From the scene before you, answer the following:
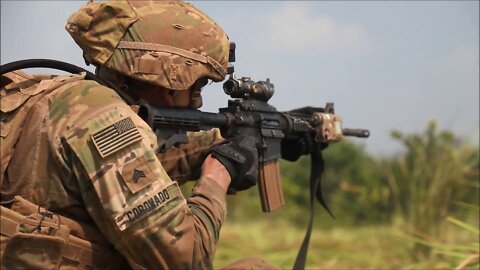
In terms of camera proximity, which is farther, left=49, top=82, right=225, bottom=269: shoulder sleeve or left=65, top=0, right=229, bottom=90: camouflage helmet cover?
left=65, top=0, right=229, bottom=90: camouflage helmet cover

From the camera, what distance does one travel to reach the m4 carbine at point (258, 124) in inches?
110

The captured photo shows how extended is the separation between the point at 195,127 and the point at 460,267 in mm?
2182

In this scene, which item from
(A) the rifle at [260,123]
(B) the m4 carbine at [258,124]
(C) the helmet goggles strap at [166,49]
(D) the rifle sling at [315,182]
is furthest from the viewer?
(D) the rifle sling at [315,182]

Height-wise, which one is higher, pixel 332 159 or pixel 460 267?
pixel 460 267

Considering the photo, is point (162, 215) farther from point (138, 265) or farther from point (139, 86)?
point (139, 86)

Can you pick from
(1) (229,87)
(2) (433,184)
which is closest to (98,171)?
(1) (229,87)

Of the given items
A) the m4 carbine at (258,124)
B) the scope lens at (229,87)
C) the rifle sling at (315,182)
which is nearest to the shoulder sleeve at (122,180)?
the m4 carbine at (258,124)

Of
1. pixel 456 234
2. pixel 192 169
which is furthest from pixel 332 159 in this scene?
pixel 192 169

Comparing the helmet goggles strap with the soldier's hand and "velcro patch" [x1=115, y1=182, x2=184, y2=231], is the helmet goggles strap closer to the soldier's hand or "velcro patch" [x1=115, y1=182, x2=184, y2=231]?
the soldier's hand

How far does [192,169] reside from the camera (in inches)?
127

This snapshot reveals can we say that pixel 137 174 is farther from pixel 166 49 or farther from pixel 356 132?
pixel 356 132

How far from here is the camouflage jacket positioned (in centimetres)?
227

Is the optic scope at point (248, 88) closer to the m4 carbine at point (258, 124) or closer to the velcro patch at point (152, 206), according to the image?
the m4 carbine at point (258, 124)

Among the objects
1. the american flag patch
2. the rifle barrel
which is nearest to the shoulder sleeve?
the american flag patch
